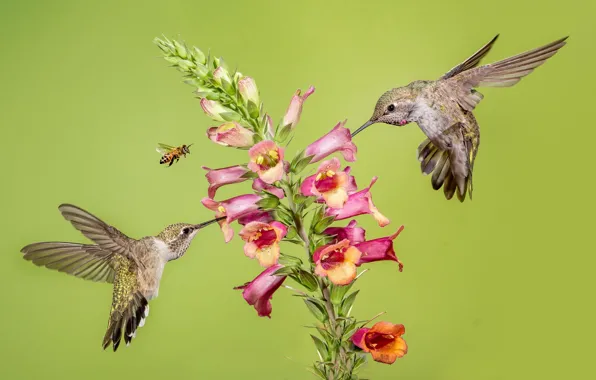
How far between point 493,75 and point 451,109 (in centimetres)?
14

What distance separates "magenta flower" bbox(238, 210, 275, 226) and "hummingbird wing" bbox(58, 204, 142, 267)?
22.0 inches

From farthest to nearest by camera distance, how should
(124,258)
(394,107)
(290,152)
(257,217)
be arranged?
(290,152), (124,258), (394,107), (257,217)

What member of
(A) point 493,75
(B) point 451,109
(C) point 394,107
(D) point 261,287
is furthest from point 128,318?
(A) point 493,75

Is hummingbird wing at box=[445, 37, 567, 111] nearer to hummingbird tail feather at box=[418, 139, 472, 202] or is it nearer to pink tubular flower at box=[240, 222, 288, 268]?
hummingbird tail feather at box=[418, 139, 472, 202]

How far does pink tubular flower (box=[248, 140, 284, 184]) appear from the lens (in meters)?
0.94

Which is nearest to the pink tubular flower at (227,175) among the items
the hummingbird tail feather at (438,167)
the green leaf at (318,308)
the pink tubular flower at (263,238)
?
the pink tubular flower at (263,238)

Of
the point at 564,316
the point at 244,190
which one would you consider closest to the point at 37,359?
the point at 244,190

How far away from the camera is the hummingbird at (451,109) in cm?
152

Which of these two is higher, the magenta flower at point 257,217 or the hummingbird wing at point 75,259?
the hummingbird wing at point 75,259

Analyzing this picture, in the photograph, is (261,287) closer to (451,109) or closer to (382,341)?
(382,341)

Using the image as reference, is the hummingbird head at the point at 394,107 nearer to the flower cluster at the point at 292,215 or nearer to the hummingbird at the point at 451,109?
the hummingbird at the point at 451,109

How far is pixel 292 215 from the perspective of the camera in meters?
1.02

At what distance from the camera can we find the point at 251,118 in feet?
3.40

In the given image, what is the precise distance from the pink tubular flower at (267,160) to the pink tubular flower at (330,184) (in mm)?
65
